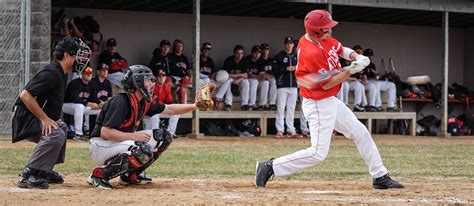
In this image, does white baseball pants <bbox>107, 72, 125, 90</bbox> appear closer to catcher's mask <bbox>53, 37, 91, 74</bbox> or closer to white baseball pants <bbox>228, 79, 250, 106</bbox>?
white baseball pants <bbox>228, 79, 250, 106</bbox>

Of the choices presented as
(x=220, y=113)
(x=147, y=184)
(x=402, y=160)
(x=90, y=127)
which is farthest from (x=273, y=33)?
(x=147, y=184)

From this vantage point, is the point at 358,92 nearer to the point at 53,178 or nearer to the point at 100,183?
the point at 53,178

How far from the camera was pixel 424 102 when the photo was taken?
896 inches

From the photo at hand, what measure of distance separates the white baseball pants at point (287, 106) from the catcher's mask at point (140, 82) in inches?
400

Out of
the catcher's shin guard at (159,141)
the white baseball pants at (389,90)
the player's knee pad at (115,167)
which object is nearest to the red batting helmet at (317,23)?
the catcher's shin guard at (159,141)

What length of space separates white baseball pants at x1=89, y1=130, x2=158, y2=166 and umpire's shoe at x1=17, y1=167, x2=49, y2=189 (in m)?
0.50

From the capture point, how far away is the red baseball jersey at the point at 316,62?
7645 mm

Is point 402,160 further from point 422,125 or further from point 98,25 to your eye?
point 422,125

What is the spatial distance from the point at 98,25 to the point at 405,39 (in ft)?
29.2

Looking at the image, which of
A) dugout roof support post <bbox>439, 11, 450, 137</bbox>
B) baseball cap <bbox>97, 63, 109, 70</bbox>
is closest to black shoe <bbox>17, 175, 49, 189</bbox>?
baseball cap <bbox>97, 63, 109, 70</bbox>

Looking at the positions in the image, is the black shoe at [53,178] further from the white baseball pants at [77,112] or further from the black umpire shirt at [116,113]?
the white baseball pants at [77,112]

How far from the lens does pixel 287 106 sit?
58.9 feet

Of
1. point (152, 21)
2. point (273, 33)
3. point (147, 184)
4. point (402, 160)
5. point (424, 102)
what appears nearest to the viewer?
point (147, 184)

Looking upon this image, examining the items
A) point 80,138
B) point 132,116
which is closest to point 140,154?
point 132,116
